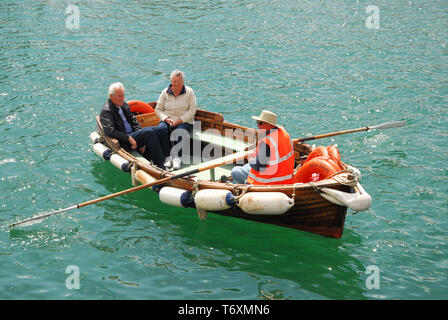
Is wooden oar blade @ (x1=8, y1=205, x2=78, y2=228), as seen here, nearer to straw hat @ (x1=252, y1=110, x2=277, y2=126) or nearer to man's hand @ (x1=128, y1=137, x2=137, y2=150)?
man's hand @ (x1=128, y1=137, x2=137, y2=150)

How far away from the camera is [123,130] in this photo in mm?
11312

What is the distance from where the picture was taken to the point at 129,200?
11.0 meters

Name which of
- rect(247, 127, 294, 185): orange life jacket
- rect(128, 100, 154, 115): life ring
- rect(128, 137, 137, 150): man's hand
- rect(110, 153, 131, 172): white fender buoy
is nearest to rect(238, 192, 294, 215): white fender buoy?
rect(247, 127, 294, 185): orange life jacket

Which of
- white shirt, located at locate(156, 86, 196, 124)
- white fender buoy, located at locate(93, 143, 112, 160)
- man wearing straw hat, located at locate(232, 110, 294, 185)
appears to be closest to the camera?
man wearing straw hat, located at locate(232, 110, 294, 185)

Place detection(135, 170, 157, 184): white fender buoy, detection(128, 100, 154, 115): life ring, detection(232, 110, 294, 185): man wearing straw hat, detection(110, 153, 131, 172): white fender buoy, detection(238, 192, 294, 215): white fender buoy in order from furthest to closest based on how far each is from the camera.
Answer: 1. detection(128, 100, 154, 115): life ring
2. detection(110, 153, 131, 172): white fender buoy
3. detection(135, 170, 157, 184): white fender buoy
4. detection(232, 110, 294, 185): man wearing straw hat
5. detection(238, 192, 294, 215): white fender buoy

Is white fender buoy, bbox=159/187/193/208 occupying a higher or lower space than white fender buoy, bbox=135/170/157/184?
lower

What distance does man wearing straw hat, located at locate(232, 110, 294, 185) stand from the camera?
877 cm

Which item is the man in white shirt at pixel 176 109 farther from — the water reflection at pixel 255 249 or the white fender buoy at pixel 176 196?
the white fender buoy at pixel 176 196

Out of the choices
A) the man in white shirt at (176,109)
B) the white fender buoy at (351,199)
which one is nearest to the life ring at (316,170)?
the white fender buoy at (351,199)

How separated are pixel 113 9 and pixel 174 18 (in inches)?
134

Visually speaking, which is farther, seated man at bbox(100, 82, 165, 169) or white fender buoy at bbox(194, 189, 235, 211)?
seated man at bbox(100, 82, 165, 169)

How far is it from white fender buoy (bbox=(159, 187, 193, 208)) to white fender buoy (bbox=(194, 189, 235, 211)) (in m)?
0.24

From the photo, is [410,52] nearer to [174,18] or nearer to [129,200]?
[174,18]
